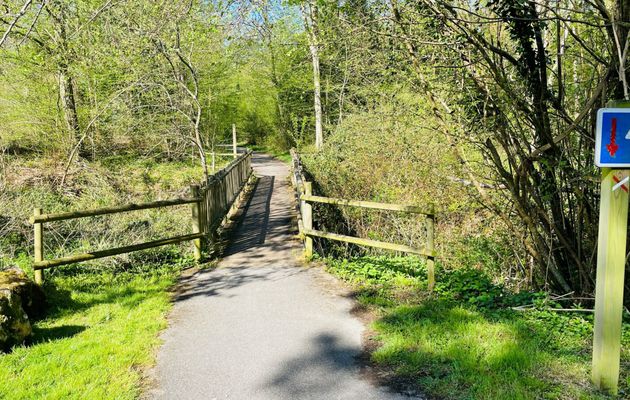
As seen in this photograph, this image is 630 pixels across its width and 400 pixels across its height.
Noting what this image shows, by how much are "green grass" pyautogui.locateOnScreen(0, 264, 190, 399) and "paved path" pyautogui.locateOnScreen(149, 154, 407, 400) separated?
248 millimetres

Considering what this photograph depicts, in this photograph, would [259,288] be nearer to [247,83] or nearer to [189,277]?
[189,277]

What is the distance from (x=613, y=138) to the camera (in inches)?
117

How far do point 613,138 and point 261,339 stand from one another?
355cm

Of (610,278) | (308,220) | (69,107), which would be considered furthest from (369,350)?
(69,107)

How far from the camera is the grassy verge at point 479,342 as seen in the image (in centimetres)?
352

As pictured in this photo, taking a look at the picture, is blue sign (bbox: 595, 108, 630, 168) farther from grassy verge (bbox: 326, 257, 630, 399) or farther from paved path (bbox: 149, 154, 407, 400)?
paved path (bbox: 149, 154, 407, 400)

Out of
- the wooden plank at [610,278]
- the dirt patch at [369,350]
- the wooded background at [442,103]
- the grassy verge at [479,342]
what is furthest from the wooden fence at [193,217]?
the wooden plank at [610,278]

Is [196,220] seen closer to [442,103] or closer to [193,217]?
[193,217]

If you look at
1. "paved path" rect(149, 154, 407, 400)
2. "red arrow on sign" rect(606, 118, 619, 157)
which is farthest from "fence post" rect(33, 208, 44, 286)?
"red arrow on sign" rect(606, 118, 619, 157)

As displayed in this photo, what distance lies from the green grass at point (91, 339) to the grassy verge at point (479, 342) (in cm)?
232

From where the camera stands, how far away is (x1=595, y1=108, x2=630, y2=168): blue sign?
2.95 meters

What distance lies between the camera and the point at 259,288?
647 cm

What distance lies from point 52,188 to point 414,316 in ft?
41.4

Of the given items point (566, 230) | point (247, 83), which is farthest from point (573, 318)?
point (247, 83)
